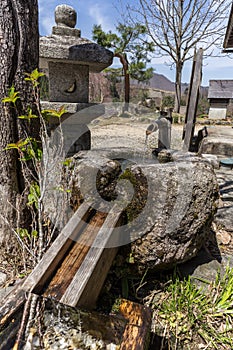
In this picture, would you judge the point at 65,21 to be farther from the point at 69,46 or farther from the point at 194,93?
the point at 194,93

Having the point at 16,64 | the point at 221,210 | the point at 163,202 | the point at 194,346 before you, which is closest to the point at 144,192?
the point at 163,202

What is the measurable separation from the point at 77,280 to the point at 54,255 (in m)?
0.21

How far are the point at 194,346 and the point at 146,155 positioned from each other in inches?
70.7

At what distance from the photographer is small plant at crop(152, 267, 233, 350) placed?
5.03 ft

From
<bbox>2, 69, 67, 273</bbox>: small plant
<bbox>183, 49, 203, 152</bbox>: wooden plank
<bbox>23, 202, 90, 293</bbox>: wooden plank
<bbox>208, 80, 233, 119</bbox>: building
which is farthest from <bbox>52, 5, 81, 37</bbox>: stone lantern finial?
<bbox>208, 80, 233, 119</bbox>: building

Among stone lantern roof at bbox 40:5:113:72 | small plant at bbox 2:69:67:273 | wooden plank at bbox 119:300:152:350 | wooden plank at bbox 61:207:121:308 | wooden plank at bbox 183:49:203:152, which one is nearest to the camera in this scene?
wooden plank at bbox 119:300:152:350

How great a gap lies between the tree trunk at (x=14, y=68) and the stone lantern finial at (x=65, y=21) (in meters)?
0.92

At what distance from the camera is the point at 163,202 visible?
5.32 feet

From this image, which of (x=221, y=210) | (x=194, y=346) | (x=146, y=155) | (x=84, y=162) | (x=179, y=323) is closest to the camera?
(x=194, y=346)

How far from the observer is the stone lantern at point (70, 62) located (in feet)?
8.08

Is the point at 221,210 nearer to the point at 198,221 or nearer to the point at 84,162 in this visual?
the point at 198,221

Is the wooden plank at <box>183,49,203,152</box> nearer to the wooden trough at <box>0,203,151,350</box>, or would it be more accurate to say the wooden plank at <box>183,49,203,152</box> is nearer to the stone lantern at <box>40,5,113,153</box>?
the stone lantern at <box>40,5,113,153</box>

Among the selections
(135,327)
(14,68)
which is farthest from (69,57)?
(135,327)

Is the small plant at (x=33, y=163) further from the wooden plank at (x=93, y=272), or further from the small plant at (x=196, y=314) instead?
the small plant at (x=196, y=314)
